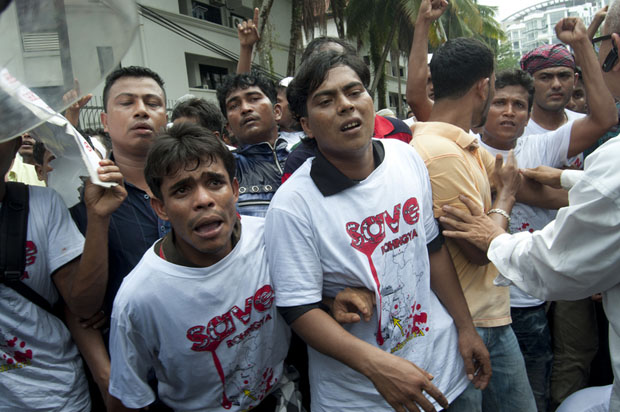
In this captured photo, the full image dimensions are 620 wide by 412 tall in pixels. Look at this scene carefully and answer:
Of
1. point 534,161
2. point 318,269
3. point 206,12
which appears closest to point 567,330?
point 534,161

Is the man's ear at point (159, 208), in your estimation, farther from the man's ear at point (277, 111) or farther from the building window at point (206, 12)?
the building window at point (206, 12)

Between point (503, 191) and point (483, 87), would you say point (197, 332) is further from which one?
point (483, 87)

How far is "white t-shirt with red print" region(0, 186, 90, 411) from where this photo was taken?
1.69 metres

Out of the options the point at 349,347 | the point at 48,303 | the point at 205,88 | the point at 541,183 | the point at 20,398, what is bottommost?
the point at 20,398

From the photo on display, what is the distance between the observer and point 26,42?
2.99 ft

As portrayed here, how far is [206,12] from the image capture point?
15047mm

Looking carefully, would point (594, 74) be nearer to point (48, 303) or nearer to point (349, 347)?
point (349, 347)

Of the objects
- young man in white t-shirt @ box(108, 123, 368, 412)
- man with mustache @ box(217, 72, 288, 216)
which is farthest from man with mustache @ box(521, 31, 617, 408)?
young man in white t-shirt @ box(108, 123, 368, 412)

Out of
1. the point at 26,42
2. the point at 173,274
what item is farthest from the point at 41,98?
the point at 173,274

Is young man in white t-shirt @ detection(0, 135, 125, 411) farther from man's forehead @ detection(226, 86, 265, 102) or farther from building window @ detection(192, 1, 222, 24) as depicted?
building window @ detection(192, 1, 222, 24)

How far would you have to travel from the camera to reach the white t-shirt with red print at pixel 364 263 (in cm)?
153

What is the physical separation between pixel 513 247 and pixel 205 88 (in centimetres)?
1446

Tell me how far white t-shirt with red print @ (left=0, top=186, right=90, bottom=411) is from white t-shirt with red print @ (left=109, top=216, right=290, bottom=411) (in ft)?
1.17

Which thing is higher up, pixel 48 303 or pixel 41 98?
pixel 41 98
